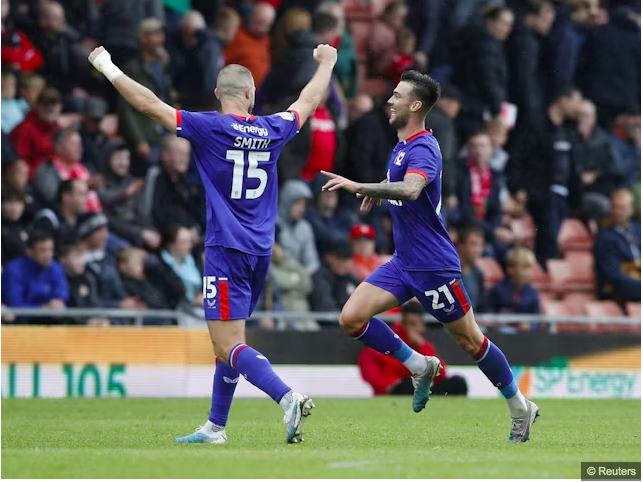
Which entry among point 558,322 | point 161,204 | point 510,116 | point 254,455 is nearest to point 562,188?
point 510,116

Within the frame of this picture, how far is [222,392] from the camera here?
9.81 metres

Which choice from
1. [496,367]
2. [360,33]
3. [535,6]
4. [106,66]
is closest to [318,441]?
[496,367]

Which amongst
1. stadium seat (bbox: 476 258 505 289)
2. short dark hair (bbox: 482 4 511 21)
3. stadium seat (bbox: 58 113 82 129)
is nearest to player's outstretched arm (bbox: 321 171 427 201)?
stadium seat (bbox: 58 113 82 129)

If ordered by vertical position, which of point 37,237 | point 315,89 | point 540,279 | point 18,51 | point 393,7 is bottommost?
point 540,279

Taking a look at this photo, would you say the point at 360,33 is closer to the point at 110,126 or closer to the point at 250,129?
the point at 110,126

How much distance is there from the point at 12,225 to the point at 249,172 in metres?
7.32

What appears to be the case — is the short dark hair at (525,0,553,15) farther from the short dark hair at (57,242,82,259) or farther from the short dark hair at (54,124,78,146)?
the short dark hair at (57,242,82,259)

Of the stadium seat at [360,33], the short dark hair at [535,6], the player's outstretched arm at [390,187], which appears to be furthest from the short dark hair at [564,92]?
the player's outstretched arm at [390,187]

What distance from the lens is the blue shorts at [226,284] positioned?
9.33 meters

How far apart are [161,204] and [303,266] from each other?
196 centimetres

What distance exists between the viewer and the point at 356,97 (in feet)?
65.2

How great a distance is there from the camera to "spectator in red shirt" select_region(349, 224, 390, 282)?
1786cm

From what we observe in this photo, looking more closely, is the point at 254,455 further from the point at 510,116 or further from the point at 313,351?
the point at 510,116

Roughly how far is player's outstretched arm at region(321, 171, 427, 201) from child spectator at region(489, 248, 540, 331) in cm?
927
